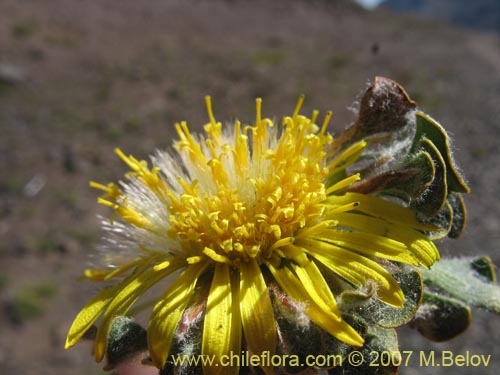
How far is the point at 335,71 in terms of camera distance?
48.3 feet

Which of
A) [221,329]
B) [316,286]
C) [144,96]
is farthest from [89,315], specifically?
[144,96]

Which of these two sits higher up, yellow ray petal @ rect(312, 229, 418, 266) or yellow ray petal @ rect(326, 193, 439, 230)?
yellow ray petal @ rect(326, 193, 439, 230)

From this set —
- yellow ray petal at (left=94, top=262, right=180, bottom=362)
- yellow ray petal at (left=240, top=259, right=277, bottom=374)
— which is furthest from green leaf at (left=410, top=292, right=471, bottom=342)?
yellow ray petal at (left=94, top=262, right=180, bottom=362)

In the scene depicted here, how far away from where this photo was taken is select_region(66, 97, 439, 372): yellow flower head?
65.5 inches

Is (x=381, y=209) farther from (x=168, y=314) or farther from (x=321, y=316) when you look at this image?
(x=168, y=314)

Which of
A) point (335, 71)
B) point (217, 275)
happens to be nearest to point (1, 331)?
point (217, 275)

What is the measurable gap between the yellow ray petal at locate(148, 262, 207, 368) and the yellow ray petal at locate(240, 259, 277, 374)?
0.67 feet

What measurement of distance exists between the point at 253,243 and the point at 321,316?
38 centimetres

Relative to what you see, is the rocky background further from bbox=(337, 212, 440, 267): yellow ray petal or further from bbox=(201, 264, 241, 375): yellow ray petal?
bbox=(201, 264, 241, 375): yellow ray petal

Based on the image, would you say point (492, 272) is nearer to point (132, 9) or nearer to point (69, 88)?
point (69, 88)

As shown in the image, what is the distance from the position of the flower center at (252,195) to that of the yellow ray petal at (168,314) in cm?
14

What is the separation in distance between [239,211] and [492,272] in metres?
1.23

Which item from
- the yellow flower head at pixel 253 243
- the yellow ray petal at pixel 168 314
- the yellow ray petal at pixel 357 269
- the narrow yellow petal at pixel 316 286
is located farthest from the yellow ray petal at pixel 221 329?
the yellow ray petal at pixel 357 269

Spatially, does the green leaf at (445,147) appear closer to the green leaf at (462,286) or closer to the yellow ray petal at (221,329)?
the green leaf at (462,286)
